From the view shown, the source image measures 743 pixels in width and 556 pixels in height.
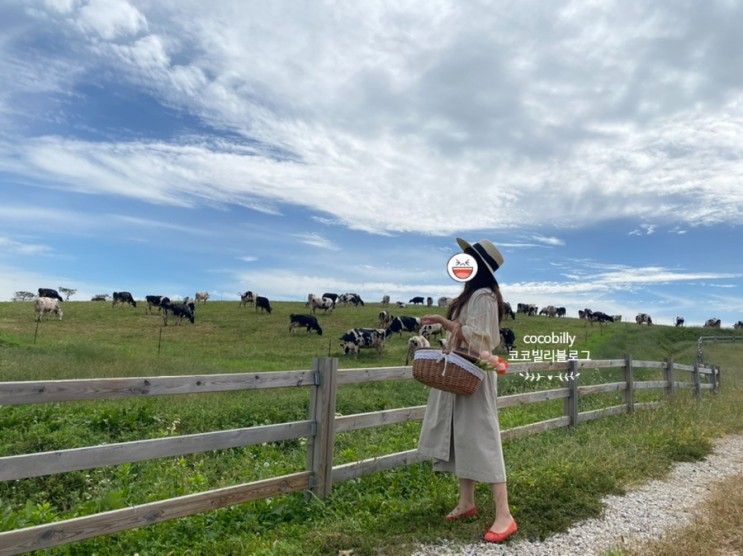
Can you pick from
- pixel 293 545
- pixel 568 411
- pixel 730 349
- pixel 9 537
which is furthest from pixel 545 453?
pixel 730 349

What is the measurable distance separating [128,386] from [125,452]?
0.49 metres

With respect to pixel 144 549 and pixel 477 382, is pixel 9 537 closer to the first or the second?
pixel 144 549

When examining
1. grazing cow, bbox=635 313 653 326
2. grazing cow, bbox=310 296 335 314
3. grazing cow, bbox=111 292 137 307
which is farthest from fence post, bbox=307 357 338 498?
grazing cow, bbox=635 313 653 326

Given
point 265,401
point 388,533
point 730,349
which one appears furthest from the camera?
point 730,349

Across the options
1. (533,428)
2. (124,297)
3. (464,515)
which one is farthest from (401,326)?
(464,515)

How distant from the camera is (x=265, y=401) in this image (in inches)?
466

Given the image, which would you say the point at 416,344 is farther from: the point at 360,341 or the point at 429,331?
the point at 429,331

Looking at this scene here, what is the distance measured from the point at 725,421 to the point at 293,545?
385 inches

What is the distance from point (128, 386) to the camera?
4.31m

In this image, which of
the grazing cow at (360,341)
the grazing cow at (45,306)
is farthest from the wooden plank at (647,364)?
the grazing cow at (45,306)

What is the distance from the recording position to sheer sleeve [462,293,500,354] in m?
4.40

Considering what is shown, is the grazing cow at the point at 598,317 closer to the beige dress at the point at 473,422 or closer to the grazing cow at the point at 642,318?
the grazing cow at the point at 642,318

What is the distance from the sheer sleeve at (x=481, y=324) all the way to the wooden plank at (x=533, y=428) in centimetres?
367

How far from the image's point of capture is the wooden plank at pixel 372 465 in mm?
5531
